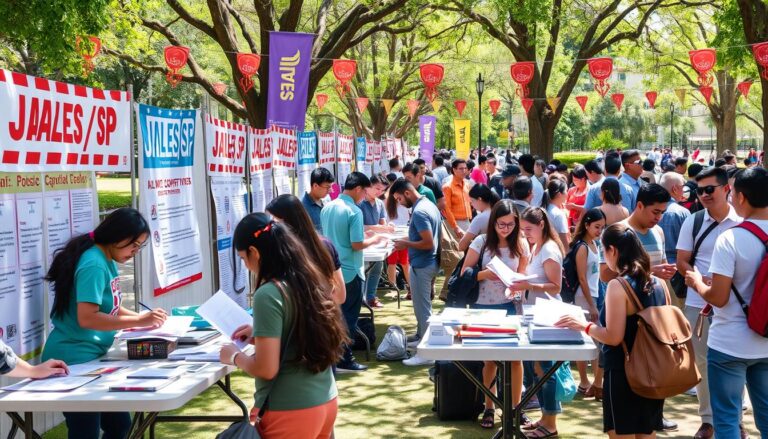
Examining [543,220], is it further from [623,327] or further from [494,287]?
[623,327]

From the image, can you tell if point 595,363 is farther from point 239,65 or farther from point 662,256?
point 239,65

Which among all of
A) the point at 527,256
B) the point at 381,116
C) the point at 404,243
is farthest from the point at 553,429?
the point at 381,116

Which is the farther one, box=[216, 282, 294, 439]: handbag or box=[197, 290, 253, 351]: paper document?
box=[197, 290, 253, 351]: paper document

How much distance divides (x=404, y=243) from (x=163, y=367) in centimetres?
420

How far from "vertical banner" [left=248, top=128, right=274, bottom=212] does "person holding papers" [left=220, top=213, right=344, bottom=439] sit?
535cm

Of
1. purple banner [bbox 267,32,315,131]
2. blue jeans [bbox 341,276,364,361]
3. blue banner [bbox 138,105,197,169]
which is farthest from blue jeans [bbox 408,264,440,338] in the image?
purple banner [bbox 267,32,315,131]

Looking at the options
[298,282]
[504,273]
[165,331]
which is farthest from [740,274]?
[165,331]

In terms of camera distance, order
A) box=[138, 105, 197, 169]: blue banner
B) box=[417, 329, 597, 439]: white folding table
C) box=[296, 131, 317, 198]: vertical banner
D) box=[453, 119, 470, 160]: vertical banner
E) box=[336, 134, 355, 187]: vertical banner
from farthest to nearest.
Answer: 1. box=[453, 119, 470, 160]: vertical banner
2. box=[336, 134, 355, 187]: vertical banner
3. box=[296, 131, 317, 198]: vertical banner
4. box=[138, 105, 197, 169]: blue banner
5. box=[417, 329, 597, 439]: white folding table

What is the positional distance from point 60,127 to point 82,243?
95 cm

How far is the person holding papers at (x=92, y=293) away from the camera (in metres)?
4.33

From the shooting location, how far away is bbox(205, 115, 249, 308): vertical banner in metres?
7.58

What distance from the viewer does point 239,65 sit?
1633 centimetres

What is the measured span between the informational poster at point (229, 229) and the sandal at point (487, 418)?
274cm

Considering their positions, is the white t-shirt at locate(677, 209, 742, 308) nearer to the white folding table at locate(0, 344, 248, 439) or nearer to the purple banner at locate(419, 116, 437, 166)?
the white folding table at locate(0, 344, 248, 439)
